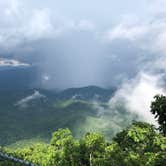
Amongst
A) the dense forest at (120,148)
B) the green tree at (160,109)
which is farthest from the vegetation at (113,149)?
the green tree at (160,109)

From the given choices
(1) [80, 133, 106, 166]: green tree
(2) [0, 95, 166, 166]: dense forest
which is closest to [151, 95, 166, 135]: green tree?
(2) [0, 95, 166, 166]: dense forest

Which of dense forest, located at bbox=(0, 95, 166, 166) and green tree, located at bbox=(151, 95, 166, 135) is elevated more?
green tree, located at bbox=(151, 95, 166, 135)

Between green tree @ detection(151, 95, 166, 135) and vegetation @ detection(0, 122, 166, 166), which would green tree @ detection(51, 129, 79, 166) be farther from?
green tree @ detection(151, 95, 166, 135)

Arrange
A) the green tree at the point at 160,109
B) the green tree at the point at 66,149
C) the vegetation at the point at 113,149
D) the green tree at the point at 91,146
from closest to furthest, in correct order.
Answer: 1. the vegetation at the point at 113,149
2. the green tree at the point at 91,146
3. the green tree at the point at 66,149
4. the green tree at the point at 160,109

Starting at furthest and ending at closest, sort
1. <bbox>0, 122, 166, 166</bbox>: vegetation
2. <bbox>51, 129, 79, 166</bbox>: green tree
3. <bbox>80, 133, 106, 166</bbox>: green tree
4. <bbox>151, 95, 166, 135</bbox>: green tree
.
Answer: <bbox>151, 95, 166, 135</bbox>: green tree
<bbox>51, 129, 79, 166</bbox>: green tree
<bbox>80, 133, 106, 166</bbox>: green tree
<bbox>0, 122, 166, 166</bbox>: vegetation

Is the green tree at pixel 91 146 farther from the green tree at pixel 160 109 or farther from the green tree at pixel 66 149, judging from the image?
the green tree at pixel 160 109

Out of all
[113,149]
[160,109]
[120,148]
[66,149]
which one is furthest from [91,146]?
[160,109]

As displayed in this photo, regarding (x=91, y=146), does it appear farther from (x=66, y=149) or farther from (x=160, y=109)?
(x=160, y=109)

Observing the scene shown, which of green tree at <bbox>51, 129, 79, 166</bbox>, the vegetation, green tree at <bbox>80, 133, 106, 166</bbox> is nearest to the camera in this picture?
the vegetation

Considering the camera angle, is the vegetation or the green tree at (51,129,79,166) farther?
the green tree at (51,129,79,166)
